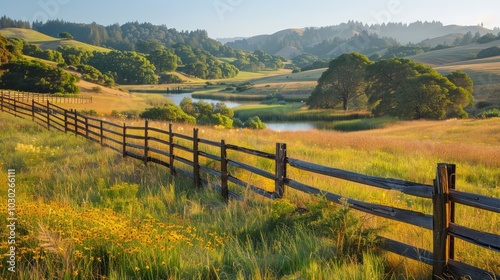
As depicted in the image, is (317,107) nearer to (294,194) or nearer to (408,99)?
(408,99)

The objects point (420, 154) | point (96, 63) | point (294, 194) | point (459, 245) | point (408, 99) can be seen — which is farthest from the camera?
point (96, 63)

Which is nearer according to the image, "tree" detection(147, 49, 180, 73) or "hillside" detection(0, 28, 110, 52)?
"tree" detection(147, 49, 180, 73)

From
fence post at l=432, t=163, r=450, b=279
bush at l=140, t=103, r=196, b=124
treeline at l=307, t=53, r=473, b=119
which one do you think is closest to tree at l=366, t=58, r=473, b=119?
treeline at l=307, t=53, r=473, b=119

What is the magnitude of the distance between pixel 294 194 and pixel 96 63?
456 ft

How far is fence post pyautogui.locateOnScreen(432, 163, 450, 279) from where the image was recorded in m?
4.23

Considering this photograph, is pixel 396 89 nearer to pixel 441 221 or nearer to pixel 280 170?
Result: pixel 280 170

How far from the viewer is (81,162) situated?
41.3 ft

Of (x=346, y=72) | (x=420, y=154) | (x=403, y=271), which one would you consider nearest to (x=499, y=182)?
(x=420, y=154)

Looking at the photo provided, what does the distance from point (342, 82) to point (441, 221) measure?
202 feet

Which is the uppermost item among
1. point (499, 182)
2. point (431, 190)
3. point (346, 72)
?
point (346, 72)

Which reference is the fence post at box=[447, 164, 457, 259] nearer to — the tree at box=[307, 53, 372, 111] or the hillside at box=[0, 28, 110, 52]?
the tree at box=[307, 53, 372, 111]

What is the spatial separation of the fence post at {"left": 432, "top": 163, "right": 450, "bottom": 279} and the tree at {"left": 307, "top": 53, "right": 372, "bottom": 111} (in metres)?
60.2

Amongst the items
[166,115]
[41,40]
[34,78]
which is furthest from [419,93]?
[41,40]

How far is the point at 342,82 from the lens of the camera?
63906 millimetres
